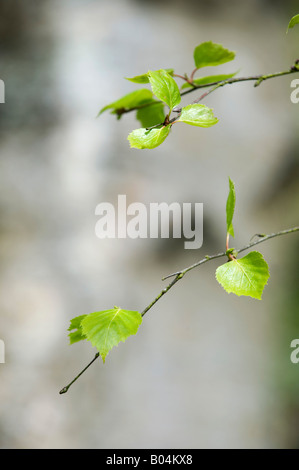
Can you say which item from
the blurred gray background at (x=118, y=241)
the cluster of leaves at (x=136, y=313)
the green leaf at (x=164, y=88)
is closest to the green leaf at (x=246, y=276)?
the cluster of leaves at (x=136, y=313)

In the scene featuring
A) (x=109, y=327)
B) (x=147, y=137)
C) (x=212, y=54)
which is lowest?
(x=109, y=327)

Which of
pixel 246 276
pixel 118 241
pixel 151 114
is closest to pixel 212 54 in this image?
pixel 151 114

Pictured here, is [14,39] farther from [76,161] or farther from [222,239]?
[222,239]

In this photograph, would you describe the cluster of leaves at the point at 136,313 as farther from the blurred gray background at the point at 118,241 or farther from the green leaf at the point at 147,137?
the blurred gray background at the point at 118,241

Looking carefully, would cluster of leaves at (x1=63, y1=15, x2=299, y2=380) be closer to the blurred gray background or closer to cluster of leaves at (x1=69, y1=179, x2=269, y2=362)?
cluster of leaves at (x1=69, y1=179, x2=269, y2=362)

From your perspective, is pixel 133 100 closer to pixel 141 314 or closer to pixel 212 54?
pixel 212 54

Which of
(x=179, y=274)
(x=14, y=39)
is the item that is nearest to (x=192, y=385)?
(x=179, y=274)
